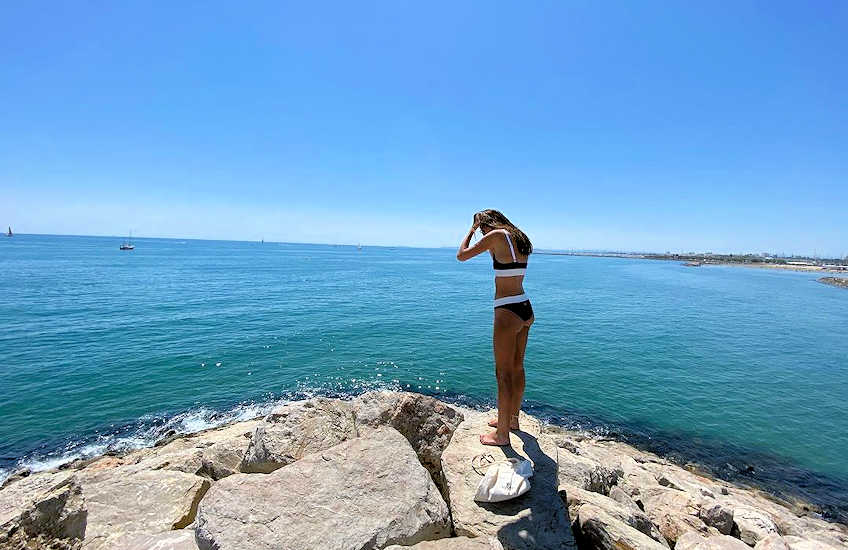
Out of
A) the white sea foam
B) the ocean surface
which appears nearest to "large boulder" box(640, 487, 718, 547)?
the ocean surface

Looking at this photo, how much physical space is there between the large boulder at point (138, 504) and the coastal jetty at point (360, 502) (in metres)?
0.02

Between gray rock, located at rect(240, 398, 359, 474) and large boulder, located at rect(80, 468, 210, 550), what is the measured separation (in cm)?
82

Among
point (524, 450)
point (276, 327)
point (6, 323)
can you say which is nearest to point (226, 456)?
point (524, 450)

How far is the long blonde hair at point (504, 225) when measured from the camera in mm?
4949

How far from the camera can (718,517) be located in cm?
703

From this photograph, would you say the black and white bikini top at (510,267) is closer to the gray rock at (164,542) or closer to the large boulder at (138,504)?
the gray rock at (164,542)

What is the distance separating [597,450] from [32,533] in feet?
41.0

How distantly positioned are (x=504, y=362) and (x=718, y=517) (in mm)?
6075

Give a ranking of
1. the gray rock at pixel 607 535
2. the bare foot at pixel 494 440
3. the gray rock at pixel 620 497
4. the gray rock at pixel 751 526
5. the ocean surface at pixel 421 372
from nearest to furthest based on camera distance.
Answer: the gray rock at pixel 607 535
the bare foot at pixel 494 440
the gray rock at pixel 620 497
the gray rock at pixel 751 526
the ocean surface at pixel 421 372

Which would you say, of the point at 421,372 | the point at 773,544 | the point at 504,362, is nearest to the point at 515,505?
the point at 504,362

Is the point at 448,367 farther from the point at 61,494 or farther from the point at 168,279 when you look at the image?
the point at 168,279

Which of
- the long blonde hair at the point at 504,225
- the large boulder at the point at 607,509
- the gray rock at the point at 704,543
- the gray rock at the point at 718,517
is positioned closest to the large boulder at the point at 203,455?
the large boulder at the point at 607,509

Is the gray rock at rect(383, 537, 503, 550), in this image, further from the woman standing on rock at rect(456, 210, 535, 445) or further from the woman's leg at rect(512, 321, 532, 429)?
the woman's leg at rect(512, 321, 532, 429)

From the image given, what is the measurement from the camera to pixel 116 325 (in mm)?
23125
